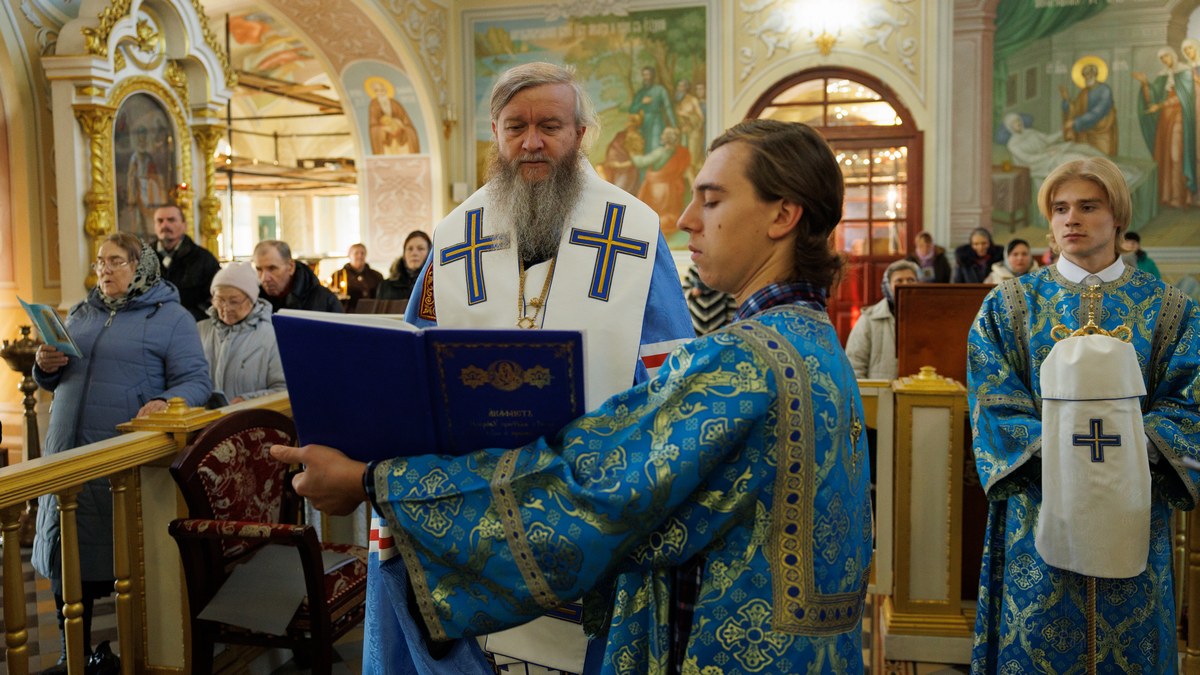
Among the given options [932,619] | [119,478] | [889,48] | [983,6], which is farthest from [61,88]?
[983,6]

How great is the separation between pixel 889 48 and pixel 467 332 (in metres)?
11.6

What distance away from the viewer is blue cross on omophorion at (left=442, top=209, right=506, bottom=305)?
2.37m

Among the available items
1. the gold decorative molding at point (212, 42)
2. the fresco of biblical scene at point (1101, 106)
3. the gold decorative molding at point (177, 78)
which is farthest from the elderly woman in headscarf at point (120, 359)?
the fresco of biblical scene at point (1101, 106)

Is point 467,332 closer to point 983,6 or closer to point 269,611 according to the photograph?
point 269,611

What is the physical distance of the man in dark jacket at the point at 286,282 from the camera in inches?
199

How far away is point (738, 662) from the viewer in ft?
4.65

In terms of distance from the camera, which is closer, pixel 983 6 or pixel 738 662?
pixel 738 662

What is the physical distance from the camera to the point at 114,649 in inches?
153

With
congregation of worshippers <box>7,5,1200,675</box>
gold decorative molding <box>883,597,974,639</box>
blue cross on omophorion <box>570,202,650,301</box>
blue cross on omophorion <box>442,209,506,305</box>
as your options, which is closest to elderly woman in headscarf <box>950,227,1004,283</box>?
congregation of worshippers <box>7,5,1200,675</box>

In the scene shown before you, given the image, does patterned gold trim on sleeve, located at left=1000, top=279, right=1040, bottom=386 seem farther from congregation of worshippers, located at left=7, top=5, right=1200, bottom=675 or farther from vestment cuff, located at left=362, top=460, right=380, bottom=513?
vestment cuff, located at left=362, top=460, right=380, bottom=513

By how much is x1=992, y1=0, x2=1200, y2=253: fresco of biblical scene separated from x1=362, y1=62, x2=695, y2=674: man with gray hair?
10.5 m

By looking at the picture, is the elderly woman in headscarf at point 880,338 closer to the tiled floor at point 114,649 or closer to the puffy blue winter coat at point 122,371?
the tiled floor at point 114,649

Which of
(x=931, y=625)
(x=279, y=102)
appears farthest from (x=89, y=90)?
(x=279, y=102)

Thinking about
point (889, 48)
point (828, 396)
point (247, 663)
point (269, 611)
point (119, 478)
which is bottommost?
point (247, 663)
